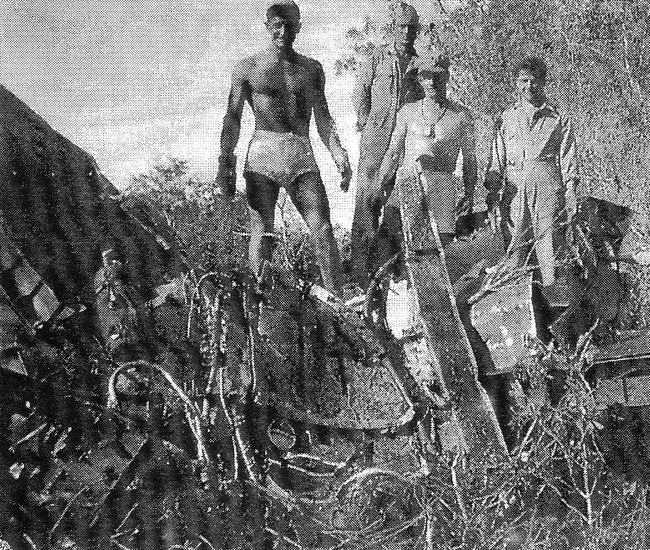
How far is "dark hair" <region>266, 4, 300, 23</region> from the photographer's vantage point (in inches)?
75.4

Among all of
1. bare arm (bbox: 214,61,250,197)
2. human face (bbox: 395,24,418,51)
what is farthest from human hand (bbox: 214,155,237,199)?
human face (bbox: 395,24,418,51)

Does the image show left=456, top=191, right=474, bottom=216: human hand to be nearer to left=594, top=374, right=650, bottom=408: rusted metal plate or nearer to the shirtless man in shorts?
the shirtless man in shorts

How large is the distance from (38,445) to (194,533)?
381 mm

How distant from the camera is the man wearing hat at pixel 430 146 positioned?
2029mm

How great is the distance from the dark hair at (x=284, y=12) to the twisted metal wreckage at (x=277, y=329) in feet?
1.54

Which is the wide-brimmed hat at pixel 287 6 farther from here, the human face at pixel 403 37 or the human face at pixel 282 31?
the human face at pixel 403 37

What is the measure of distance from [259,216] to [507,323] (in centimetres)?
65

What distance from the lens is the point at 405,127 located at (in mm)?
2033

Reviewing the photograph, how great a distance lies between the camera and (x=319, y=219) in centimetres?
194

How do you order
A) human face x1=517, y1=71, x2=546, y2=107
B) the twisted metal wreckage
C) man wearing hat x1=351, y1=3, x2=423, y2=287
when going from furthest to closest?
human face x1=517, y1=71, x2=546, y2=107 → man wearing hat x1=351, y1=3, x2=423, y2=287 → the twisted metal wreckage

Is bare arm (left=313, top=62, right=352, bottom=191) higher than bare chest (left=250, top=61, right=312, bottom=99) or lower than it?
lower

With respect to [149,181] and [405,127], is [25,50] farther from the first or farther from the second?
[405,127]

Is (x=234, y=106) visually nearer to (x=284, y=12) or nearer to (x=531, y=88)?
(x=284, y=12)

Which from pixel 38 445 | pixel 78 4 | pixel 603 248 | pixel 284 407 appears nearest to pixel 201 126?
pixel 78 4
